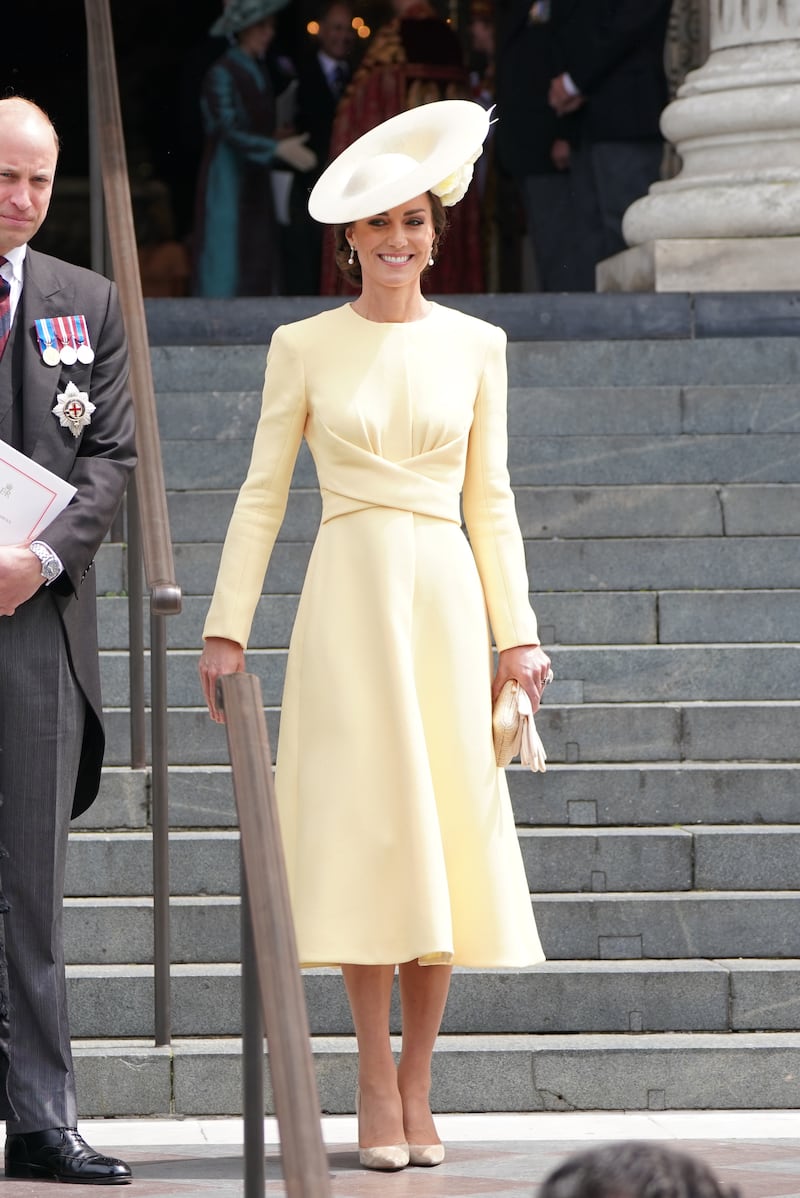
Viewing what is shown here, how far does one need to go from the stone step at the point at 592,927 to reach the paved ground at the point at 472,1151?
1.92 ft

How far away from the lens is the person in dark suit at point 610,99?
386 inches

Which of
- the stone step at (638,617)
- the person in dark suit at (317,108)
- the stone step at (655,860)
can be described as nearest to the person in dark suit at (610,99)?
the person in dark suit at (317,108)

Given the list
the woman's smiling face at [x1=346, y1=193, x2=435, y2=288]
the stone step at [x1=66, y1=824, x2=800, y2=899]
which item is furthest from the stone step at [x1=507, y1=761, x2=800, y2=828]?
the woman's smiling face at [x1=346, y1=193, x2=435, y2=288]

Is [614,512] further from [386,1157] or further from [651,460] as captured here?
[386,1157]

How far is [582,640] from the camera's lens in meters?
6.74

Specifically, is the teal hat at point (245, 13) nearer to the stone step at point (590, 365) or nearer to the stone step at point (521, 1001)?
the stone step at point (590, 365)

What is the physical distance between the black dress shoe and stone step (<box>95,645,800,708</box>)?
230cm

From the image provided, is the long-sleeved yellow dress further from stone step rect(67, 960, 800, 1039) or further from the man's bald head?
stone step rect(67, 960, 800, 1039)

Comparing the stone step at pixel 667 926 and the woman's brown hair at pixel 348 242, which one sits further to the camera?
the stone step at pixel 667 926

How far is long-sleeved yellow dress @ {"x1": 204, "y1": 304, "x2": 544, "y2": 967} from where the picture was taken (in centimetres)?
442

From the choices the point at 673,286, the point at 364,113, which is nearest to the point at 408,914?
the point at 673,286

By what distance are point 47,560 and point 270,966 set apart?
4.80ft

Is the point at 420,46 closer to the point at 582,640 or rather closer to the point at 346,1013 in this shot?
the point at 582,640

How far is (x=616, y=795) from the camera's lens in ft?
19.7
